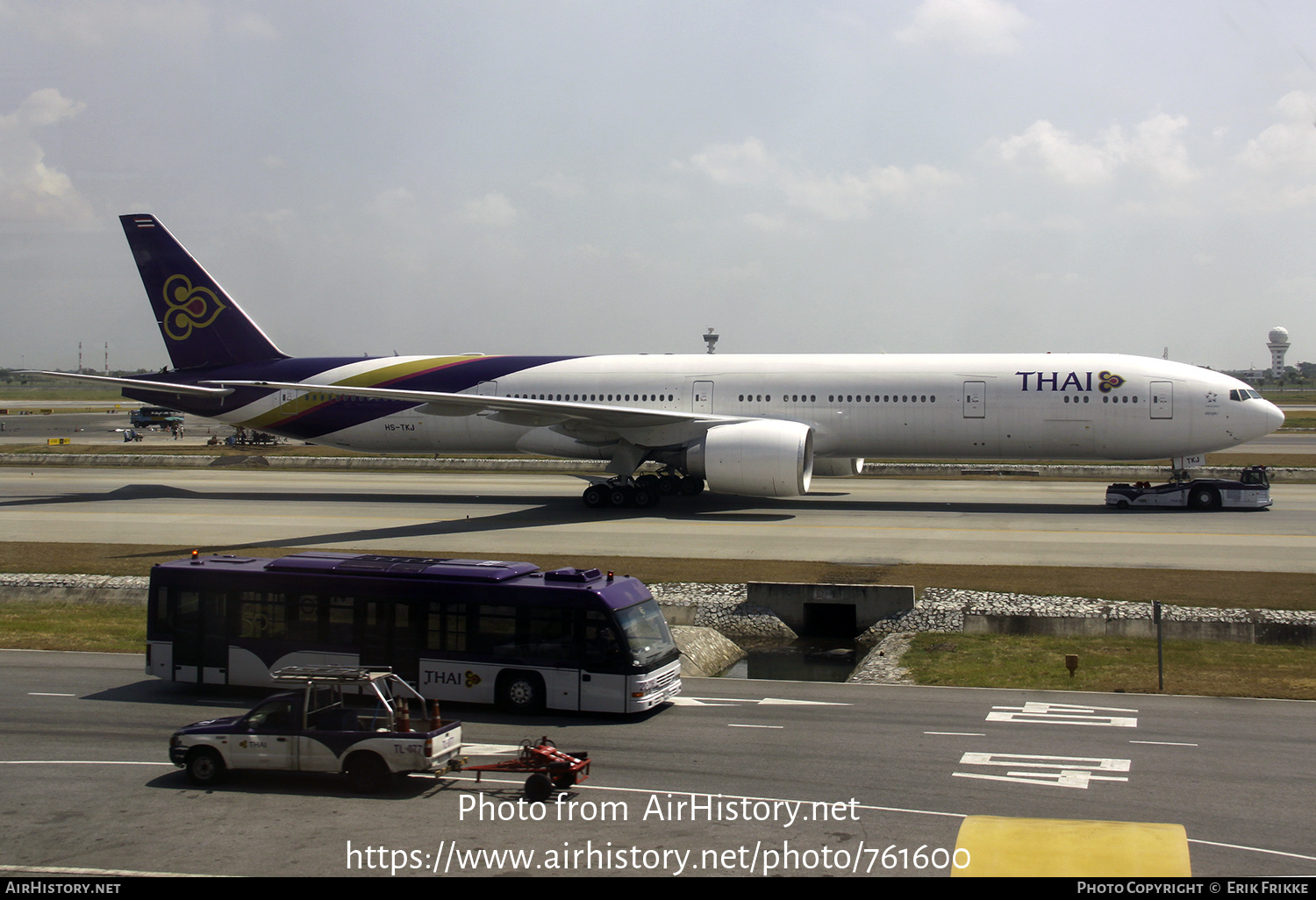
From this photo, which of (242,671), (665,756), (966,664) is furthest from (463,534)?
(665,756)

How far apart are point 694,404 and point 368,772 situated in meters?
27.1

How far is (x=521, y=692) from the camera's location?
15023 millimetres

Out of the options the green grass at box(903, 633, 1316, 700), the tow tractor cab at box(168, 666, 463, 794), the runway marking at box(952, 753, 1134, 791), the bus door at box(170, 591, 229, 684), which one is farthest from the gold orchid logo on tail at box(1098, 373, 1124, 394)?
the bus door at box(170, 591, 229, 684)

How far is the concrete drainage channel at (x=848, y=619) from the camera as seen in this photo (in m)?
19.8

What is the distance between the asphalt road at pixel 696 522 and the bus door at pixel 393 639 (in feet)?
38.1

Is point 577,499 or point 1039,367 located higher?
point 1039,367

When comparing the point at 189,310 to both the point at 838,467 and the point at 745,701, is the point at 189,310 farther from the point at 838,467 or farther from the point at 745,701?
the point at 745,701

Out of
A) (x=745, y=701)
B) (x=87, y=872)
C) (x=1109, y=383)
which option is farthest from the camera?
(x=1109, y=383)

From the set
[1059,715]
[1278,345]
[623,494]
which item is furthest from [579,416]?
[1278,345]

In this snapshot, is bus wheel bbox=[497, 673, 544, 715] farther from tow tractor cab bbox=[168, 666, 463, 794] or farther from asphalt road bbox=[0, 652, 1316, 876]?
tow tractor cab bbox=[168, 666, 463, 794]

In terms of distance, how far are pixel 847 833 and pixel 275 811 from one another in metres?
6.12

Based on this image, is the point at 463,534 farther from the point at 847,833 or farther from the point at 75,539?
the point at 847,833

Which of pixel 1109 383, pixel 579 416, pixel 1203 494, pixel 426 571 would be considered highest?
pixel 1109 383

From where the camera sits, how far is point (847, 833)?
34.3 feet
